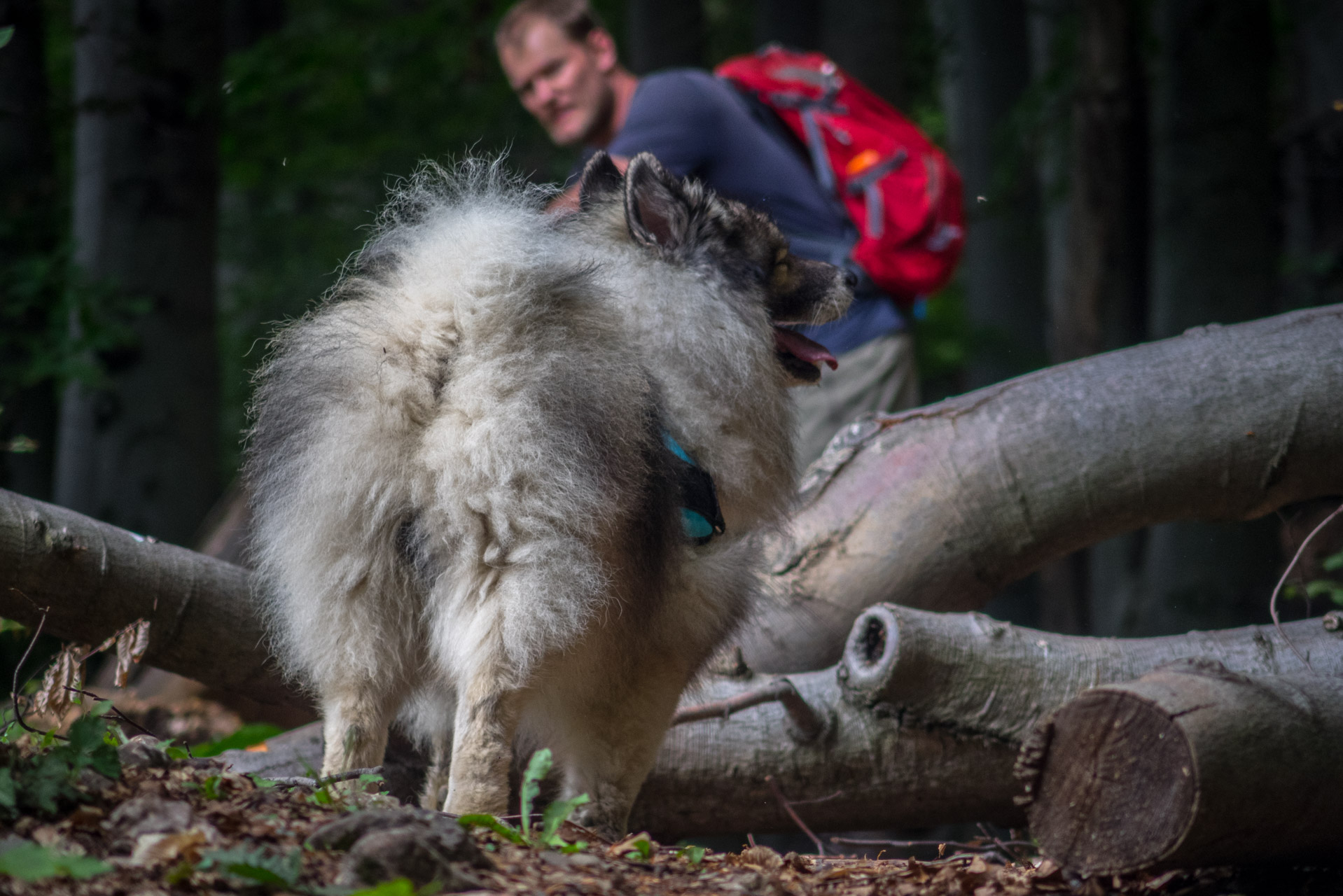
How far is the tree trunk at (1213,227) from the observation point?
24.1 feet

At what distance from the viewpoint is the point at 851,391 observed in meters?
5.07

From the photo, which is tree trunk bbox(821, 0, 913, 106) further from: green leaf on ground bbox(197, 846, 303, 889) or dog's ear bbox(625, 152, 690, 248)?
green leaf on ground bbox(197, 846, 303, 889)

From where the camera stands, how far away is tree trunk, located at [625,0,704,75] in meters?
9.18

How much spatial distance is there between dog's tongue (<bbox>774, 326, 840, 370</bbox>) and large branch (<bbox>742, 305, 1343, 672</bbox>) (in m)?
0.74

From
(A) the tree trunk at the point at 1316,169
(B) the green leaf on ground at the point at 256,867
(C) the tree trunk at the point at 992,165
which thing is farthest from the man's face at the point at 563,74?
(C) the tree trunk at the point at 992,165

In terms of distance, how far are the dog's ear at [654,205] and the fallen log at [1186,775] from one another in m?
1.68

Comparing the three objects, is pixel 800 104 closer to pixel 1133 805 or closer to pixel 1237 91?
pixel 1133 805

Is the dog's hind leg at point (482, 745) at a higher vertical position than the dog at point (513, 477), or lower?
lower

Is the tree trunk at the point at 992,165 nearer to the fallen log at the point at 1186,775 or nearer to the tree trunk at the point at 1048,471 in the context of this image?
the tree trunk at the point at 1048,471

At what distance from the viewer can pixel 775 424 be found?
3.34 metres

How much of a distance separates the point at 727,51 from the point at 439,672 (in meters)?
10.8

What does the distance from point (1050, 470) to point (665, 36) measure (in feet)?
20.9

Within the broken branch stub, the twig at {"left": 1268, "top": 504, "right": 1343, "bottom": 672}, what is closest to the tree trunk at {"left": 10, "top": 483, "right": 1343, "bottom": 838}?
the broken branch stub

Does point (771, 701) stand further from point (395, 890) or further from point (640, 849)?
point (395, 890)
